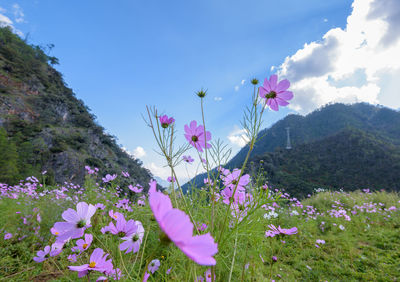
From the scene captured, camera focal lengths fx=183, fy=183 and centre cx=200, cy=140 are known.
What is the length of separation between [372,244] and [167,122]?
146 inches

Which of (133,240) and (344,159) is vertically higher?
(344,159)

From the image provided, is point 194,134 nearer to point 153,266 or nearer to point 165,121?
point 165,121

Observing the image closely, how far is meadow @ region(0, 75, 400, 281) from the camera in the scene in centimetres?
48

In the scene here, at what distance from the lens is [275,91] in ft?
2.20

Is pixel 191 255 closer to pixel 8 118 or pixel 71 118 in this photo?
pixel 8 118

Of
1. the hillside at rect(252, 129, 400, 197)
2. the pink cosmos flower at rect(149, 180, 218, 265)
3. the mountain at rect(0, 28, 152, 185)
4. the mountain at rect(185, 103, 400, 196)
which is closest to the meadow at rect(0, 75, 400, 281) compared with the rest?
the pink cosmos flower at rect(149, 180, 218, 265)

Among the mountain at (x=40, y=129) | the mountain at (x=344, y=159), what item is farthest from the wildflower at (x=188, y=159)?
the mountain at (x=344, y=159)

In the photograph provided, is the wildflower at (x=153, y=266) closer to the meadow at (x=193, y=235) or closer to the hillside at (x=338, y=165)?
the meadow at (x=193, y=235)

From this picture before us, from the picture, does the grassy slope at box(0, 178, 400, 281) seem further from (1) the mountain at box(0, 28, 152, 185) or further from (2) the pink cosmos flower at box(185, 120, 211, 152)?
(1) the mountain at box(0, 28, 152, 185)

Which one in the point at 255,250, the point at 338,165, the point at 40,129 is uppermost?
the point at 40,129

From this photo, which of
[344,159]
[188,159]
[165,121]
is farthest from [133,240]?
[344,159]

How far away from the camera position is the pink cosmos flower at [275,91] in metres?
0.66

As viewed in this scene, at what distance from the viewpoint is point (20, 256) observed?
1400 millimetres

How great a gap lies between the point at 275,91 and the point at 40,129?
2505 centimetres
